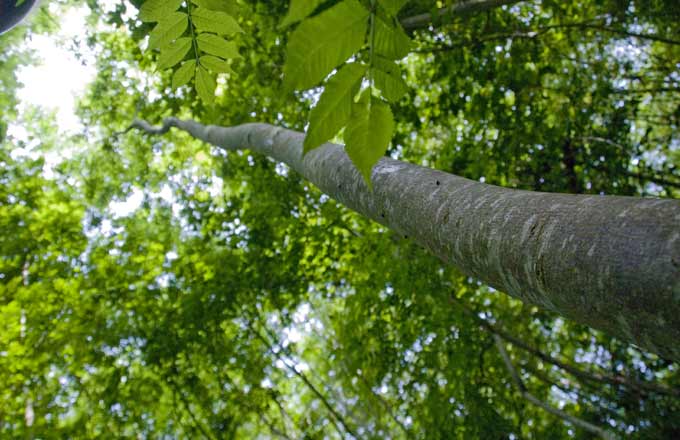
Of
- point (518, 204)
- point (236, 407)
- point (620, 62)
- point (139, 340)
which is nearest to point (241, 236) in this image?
point (139, 340)

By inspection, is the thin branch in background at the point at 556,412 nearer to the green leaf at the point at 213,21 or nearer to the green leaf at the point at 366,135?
the green leaf at the point at 366,135

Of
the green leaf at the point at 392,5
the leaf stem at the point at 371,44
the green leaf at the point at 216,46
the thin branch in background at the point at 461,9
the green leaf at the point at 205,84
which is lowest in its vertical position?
the green leaf at the point at 392,5

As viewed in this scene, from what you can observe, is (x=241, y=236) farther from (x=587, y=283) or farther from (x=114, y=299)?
(x=587, y=283)

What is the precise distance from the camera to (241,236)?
5.37m

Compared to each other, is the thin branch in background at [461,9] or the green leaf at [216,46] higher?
the thin branch in background at [461,9]

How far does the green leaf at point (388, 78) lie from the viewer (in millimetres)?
741

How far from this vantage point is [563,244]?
647 millimetres

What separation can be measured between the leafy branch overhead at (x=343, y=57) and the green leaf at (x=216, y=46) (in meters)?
0.06

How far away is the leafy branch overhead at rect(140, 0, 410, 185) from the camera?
590mm

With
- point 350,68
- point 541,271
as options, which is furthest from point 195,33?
point 541,271

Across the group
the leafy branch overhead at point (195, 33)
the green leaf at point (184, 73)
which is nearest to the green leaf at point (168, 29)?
the leafy branch overhead at point (195, 33)

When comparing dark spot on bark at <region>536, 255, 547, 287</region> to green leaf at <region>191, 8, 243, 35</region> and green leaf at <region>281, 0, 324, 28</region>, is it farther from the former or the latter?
green leaf at <region>191, 8, 243, 35</region>

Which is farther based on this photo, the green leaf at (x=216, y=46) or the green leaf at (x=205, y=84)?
the green leaf at (x=205, y=84)

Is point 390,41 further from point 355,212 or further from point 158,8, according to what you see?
point 355,212
